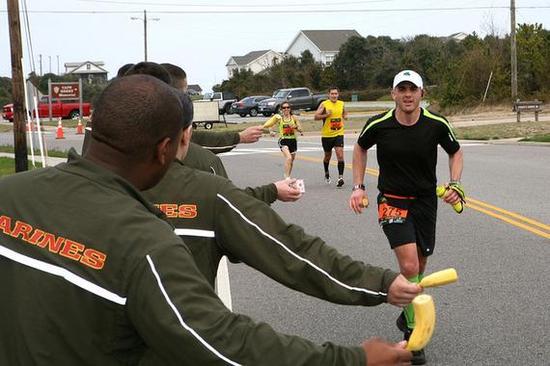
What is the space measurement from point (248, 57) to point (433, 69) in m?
91.2

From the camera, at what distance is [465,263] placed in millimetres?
7805

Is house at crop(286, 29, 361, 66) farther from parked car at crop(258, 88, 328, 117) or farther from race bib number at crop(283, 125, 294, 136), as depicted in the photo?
race bib number at crop(283, 125, 294, 136)

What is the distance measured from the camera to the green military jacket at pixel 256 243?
2.61 metres

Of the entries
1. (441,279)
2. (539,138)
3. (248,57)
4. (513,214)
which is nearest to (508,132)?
(539,138)

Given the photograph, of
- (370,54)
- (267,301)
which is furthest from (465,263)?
(370,54)

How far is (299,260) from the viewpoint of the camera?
2652 millimetres

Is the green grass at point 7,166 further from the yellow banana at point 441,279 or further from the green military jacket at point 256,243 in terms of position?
the yellow banana at point 441,279

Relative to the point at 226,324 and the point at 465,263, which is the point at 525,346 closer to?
the point at 465,263

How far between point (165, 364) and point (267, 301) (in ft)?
15.5

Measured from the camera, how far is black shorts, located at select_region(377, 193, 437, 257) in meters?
5.40

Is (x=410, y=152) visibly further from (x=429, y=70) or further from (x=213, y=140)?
(x=429, y=70)

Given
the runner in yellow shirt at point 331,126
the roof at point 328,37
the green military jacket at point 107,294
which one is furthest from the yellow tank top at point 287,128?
the roof at point 328,37

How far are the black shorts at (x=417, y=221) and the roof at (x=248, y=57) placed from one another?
128 meters

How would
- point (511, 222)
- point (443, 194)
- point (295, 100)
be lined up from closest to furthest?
1. point (443, 194)
2. point (511, 222)
3. point (295, 100)
